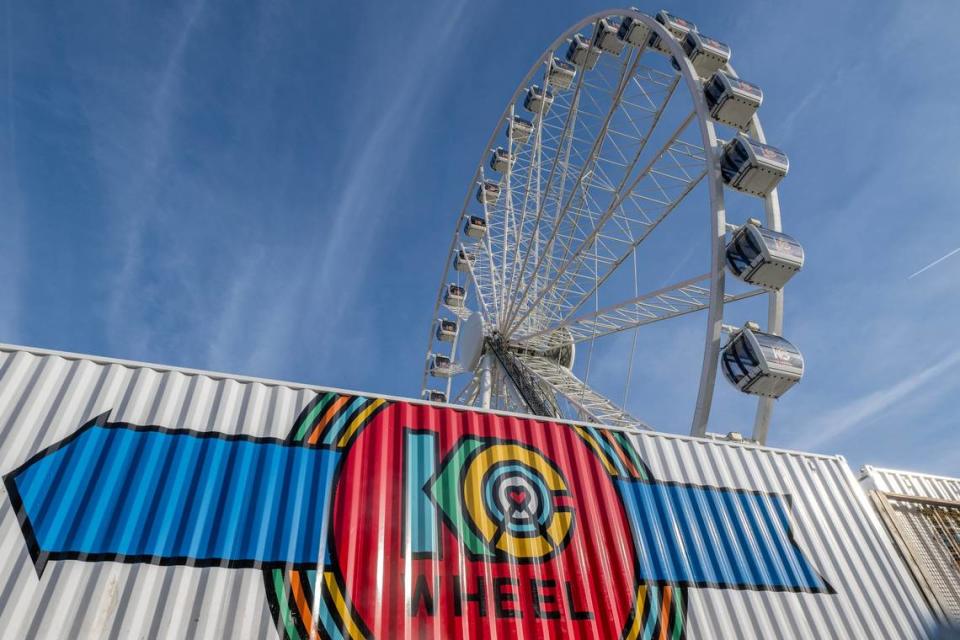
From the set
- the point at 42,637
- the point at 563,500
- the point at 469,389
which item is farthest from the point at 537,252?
the point at 42,637

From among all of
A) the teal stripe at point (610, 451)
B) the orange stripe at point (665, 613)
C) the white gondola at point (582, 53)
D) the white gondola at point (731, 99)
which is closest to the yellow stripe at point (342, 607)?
the orange stripe at point (665, 613)

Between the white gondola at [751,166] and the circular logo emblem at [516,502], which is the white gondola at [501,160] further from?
the circular logo emblem at [516,502]

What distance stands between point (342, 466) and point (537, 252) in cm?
1526

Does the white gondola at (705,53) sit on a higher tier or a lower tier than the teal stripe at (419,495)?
higher

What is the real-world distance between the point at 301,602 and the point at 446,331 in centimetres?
2274

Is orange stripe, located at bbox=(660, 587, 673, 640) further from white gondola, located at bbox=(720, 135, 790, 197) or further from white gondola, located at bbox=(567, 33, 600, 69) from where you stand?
white gondola, located at bbox=(567, 33, 600, 69)

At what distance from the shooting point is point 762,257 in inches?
390

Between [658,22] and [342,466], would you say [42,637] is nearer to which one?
[342,466]

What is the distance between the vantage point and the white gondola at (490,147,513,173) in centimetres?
2325

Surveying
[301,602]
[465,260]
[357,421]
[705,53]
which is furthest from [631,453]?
[465,260]

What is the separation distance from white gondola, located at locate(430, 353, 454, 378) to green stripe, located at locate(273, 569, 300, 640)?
2220 centimetres

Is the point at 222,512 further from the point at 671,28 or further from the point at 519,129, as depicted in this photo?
the point at 519,129

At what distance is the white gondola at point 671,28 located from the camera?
566 inches

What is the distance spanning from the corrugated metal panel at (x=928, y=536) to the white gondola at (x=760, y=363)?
1952 millimetres
